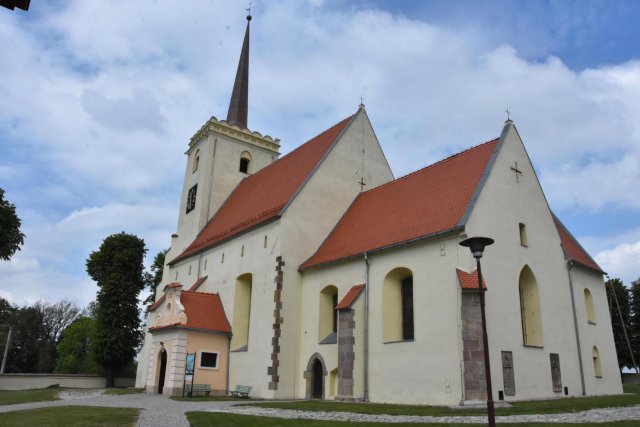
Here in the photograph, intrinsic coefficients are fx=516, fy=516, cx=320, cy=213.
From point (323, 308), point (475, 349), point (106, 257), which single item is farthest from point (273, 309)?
point (106, 257)

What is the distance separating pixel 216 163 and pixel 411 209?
16.9m

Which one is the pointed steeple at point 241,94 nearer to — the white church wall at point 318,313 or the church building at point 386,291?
the church building at point 386,291

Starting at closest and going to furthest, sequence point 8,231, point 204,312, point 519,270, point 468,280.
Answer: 1. point 468,280
2. point 519,270
3. point 204,312
4. point 8,231

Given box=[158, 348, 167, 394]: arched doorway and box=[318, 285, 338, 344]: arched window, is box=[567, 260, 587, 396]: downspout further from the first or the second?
box=[158, 348, 167, 394]: arched doorway

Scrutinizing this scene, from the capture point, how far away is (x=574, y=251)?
2177 centimetres

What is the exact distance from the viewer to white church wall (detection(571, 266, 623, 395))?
62.3 feet

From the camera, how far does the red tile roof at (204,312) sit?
75.6 ft

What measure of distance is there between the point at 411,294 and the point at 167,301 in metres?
12.0

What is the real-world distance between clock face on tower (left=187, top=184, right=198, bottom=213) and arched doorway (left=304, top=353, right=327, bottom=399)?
1584 centimetres

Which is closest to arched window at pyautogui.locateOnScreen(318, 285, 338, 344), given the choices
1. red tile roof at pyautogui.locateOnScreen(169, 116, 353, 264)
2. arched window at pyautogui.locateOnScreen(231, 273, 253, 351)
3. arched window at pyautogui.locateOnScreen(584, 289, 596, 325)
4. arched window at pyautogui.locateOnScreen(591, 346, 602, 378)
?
red tile roof at pyautogui.locateOnScreen(169, 116, 353, 264)

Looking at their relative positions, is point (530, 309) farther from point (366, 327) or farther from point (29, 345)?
point (29, 345)


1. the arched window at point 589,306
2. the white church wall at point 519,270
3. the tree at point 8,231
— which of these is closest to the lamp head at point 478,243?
the white church wall at point 519,270

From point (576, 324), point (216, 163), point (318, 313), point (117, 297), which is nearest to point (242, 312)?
point (318, 313)

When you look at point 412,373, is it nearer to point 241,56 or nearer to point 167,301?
point 167,301
